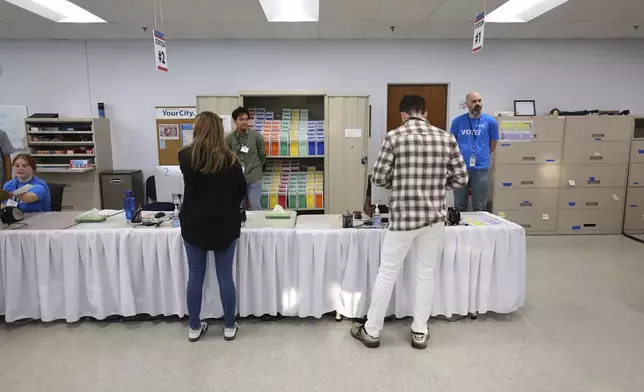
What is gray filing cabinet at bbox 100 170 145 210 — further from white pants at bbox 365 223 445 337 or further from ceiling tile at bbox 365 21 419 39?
white pants at bbox 365 223 445 337

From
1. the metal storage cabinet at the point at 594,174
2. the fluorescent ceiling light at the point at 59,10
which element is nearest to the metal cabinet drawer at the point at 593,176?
the metal storage cabinet at the point at 594,174

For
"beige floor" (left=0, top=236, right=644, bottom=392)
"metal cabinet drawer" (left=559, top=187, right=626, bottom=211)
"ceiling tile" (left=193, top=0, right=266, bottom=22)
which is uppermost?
"ceiling tile" (left=193, top=0, right=266, bottom=22)

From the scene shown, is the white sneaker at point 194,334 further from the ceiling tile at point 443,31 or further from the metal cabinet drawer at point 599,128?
the metal cabinet drawer at point 599,128

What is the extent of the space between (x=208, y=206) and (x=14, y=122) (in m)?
5.36

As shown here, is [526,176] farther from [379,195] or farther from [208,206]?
[208,206]

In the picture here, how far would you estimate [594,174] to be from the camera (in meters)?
5.65

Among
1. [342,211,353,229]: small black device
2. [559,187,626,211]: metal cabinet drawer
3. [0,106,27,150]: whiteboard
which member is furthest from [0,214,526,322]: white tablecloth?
[0,106,27,150]: whiteboard

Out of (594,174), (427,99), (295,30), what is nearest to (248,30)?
(295,30)

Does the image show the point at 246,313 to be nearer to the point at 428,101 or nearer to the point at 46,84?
the point at 428,101

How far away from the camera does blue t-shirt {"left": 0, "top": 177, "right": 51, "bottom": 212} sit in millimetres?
3457

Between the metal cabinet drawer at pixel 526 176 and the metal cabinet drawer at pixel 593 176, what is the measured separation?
142 millimetres

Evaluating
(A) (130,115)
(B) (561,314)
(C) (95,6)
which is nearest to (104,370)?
(B) (561,314)

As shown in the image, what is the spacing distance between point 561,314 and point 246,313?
2.47m

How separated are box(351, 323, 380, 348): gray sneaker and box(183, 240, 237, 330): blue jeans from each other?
85cm
